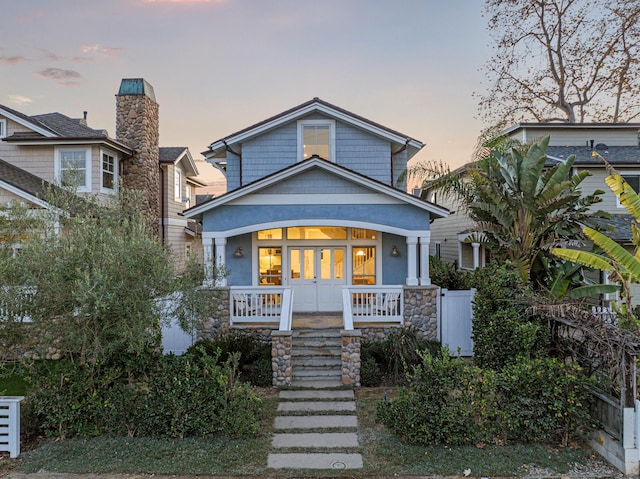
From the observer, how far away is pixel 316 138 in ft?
47.1

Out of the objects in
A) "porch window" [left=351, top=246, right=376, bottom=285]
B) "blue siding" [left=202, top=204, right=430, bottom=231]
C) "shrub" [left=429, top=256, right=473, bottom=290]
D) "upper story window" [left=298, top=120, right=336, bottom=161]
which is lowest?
"shrub" [left=429, top=256, right=473, bottom=290]

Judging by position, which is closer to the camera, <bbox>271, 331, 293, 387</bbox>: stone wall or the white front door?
<bbox>271, 331, 293, 387</bbox>: stone wall

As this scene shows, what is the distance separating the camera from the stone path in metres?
6.29

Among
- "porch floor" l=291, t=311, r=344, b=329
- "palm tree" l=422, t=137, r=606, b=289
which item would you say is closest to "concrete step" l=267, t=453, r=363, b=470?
"porch floor" l=291, t=311, r=344, b=329

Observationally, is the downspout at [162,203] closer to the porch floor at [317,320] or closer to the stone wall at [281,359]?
the porch floor at [317,320]

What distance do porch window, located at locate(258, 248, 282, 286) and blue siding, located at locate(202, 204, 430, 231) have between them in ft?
5.79

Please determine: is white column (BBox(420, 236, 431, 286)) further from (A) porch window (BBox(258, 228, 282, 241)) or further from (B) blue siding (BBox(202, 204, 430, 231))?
(A) porch window (BBox(258, 228, 282, 241))

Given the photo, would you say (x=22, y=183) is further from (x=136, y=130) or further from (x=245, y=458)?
(x=245, y=458)

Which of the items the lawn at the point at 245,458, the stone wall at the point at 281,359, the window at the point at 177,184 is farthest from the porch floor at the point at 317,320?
the window at the point at 177,184

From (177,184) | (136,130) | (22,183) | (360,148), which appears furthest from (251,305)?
(177,184)

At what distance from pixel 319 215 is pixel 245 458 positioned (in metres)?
7.18

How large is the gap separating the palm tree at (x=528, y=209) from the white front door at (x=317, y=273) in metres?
4.75

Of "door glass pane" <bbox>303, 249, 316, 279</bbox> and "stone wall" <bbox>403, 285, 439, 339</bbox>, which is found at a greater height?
"door glass pane" <bbox>303, 249, 316, 279</bbox>

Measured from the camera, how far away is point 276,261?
540 inches
